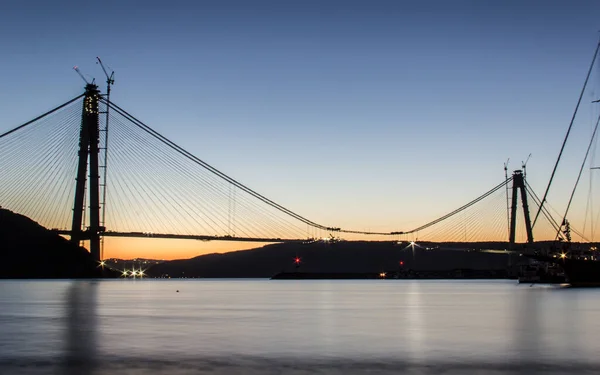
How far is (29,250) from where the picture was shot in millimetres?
134625

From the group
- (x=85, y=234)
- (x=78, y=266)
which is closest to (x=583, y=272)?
(x=85, y=234)

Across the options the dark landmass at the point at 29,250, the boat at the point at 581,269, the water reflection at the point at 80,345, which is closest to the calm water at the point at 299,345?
the water reflection at the point at 80,345

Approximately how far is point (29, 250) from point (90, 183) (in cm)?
4325

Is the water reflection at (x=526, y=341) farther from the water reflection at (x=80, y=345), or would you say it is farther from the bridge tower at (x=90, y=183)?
the bridge tower at (x=90, y=183)

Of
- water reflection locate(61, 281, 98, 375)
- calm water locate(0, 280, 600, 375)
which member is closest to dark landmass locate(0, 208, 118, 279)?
water reflection locate(61, 281, 98, 375)

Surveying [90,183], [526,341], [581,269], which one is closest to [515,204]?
[581,269]

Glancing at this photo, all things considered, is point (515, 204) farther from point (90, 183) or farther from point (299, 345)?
point (299, 345)

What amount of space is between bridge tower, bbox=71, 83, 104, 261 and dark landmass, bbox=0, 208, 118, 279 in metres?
25.8

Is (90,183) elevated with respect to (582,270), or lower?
elevated

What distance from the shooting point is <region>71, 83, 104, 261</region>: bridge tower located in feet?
323

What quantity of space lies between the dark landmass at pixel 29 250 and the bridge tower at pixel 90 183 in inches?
1016

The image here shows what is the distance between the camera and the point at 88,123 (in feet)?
339

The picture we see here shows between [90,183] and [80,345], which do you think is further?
[90,183]

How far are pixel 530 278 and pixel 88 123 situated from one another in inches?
3468
